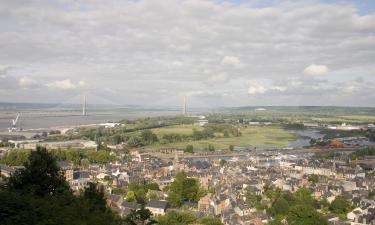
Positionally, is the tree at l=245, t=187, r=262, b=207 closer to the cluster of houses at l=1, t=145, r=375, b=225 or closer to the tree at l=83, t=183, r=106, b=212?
the cluster of houses at l=1, t=145, r=375, b=225

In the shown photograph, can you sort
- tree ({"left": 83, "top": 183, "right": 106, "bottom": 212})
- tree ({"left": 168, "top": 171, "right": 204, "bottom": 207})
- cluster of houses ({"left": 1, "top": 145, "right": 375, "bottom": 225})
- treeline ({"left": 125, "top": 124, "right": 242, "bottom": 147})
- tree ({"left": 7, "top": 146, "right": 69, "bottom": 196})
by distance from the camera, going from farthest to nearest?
1. treeline ({"left": 125, "top": 124, "right": 242, "bottom": 147})
2. tree ({"left": 168, "top": 171, "right": 204, "bottom": 207})
3. cluster of houses ({"left": 1, "top": 145, "right": 375, "bottom": 225})
4. tree ({"left": 83, "top": 183, "right": 106, "bottom": 212})
5. tree ({"left": 7, "top": 146, "right": 69, "bottom": 196})

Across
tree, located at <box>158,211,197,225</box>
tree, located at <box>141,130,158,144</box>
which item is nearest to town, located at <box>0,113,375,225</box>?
tree, located at <box>158,211,197,225</box>

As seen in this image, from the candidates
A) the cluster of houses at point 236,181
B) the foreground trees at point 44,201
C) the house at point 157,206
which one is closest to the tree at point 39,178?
the foreground trees at point 44,201

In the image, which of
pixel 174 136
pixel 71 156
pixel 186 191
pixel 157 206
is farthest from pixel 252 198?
pixel 174 136

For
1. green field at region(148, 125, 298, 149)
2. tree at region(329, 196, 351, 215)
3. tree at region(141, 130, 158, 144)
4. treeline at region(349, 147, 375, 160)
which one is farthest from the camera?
tree at region(141, 130, 158, 144)

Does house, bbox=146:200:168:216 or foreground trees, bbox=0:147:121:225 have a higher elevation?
foreground trees, bbox=0:147:121:225

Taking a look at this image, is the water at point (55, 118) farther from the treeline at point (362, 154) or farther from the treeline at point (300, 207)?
the treeline at point (300, 207)

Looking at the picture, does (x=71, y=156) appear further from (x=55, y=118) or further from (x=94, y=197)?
(x=55, y=118)

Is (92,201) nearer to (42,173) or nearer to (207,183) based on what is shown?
(42,173)
